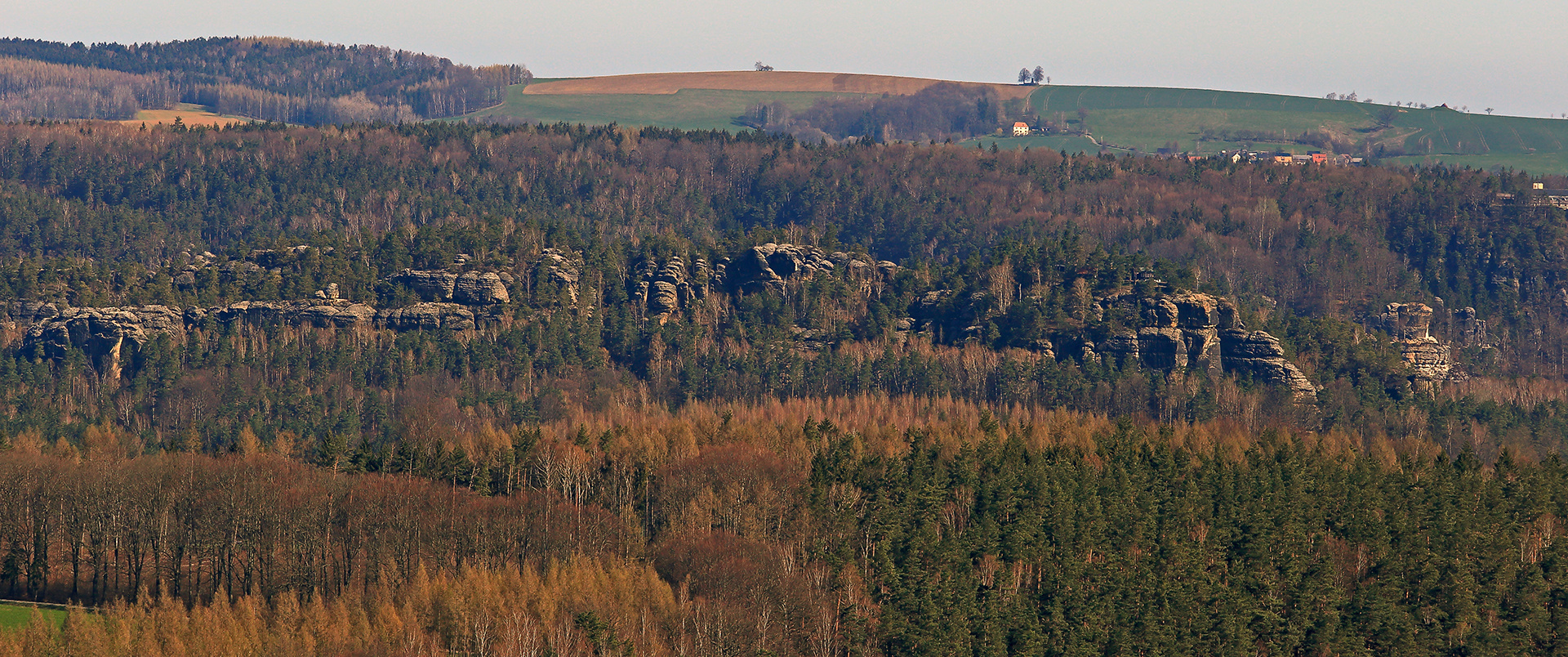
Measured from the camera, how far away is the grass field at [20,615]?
124125 millimetres

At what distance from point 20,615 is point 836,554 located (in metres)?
59.3

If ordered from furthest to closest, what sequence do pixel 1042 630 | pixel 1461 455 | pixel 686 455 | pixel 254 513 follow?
pixel 1461 455 → pixel 686 455 → pixel 254 513 → pixel 1042 630

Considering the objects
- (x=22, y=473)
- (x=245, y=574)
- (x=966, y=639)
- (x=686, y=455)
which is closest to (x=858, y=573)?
(x=966, y=639)

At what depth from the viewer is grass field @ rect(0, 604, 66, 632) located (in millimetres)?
124125

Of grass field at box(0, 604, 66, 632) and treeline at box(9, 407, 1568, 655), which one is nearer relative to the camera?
grass field at box(0, 604, 66, 632)

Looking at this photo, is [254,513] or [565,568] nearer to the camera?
[565,568]

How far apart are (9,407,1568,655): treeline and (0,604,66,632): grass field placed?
6.96 meters

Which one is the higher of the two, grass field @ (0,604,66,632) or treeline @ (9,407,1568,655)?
treeline @ (9,407,1568,655)

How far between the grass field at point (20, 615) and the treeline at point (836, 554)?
696cm

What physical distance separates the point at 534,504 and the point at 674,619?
102 ft

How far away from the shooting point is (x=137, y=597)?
138 m

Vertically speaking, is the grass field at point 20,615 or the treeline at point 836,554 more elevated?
the treeline at point 836,554

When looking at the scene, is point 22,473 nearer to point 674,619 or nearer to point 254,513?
point 254,513

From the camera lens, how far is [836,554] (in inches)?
5591
